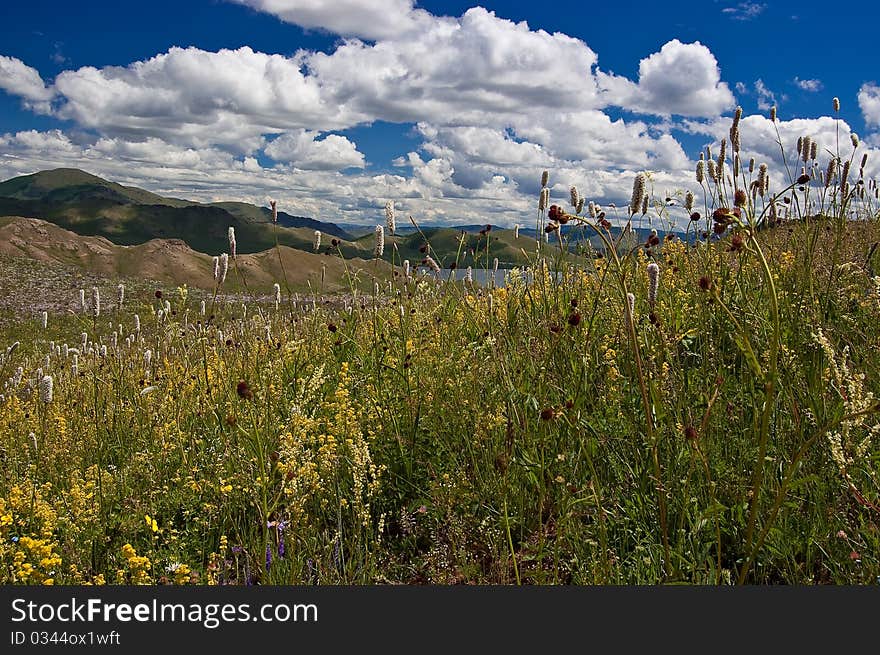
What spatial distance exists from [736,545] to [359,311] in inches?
184

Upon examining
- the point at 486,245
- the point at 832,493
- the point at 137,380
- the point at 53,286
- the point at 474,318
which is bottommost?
the point at 53,286

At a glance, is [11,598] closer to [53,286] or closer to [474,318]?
[474,318]

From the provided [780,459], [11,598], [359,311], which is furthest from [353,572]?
[359,311]

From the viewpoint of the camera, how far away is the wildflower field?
8.73ft

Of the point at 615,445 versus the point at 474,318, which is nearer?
the point at 615,445

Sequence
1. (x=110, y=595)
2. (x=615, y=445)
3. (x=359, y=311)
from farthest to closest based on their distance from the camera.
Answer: (x=359, y=311) → (x=615, y=445) → (x=110, y=595)

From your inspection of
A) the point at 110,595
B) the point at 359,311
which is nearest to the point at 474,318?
the point at 359,311

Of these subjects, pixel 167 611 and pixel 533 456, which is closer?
pixel 167 611

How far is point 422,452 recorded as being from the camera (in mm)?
4004

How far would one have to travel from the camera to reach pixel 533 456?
3328 mm

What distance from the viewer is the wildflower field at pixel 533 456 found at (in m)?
2.66

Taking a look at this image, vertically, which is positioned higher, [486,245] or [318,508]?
[486,245]

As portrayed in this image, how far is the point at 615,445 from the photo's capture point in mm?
3299

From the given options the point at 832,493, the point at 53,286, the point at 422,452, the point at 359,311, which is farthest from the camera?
the point at 53,286
